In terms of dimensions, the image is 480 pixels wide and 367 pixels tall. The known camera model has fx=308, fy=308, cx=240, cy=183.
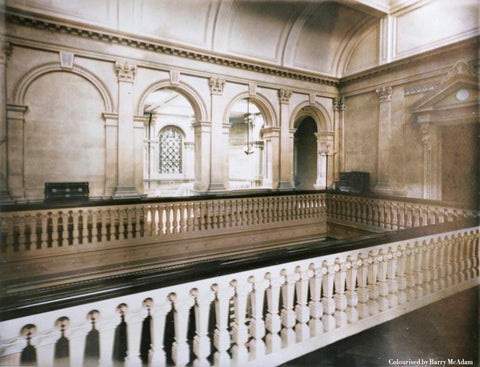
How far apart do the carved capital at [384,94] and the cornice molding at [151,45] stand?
7.50ft

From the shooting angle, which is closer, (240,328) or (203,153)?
(240,328)

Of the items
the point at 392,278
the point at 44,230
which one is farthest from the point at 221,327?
the point at 44,230

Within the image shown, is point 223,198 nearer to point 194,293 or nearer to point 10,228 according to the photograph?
point 10,228

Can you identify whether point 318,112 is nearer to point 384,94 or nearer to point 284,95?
point 284,95

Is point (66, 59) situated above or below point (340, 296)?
above

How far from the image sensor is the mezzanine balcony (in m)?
1.91

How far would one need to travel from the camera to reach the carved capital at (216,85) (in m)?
10.8

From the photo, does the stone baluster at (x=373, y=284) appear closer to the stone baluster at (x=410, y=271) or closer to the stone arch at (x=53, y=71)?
the stone baluster at (x=410, y=271)

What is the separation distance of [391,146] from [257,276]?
10676mm

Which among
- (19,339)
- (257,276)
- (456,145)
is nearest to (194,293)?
(257,276)

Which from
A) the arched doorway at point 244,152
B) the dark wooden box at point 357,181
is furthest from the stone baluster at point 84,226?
the arched doorway at point 244,152

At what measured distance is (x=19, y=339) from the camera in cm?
170

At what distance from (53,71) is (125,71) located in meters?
1.89

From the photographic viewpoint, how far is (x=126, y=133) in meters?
9.47
